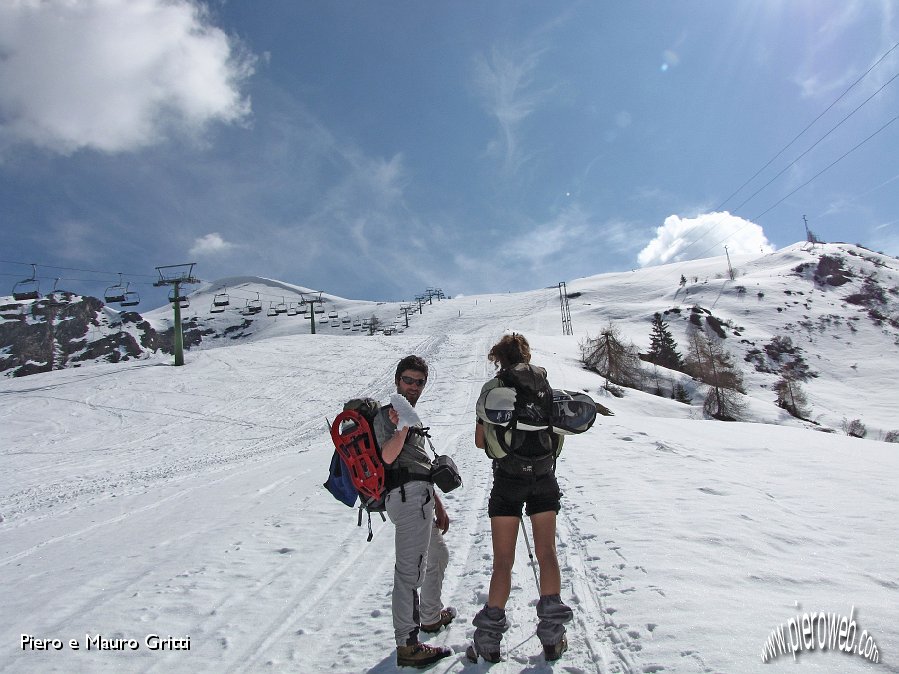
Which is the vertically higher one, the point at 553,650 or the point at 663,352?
the point at 663,352

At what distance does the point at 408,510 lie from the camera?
3287 millimetres

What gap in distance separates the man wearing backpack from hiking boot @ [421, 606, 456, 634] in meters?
0.32

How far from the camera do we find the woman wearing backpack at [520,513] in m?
3.22

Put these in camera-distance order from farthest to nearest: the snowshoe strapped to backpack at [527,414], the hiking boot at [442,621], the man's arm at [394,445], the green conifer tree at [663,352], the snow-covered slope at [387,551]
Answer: the green conifer tree at [663,352] → the hiking boot at [442,621] → the snow-covered slope at [387,551] → the snowshoe strapped to backpack at [527,414] → the man's arm at [394,445]

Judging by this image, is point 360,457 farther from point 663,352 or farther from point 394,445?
point 663,352

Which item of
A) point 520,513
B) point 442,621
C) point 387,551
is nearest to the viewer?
point 520,513

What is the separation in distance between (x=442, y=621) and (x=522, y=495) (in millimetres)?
1449

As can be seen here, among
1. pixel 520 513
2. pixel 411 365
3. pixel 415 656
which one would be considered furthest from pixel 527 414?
pixel 415 656

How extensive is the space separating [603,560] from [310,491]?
592cm

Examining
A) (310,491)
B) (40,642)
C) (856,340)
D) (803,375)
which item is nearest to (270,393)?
(310,491)

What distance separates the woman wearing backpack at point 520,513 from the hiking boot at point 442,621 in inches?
18.6

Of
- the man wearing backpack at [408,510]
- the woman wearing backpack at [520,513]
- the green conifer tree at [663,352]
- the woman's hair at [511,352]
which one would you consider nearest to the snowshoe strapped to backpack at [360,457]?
the man wearing backpack at [408,510]

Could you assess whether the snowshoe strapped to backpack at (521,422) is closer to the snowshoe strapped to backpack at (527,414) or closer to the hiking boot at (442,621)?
the snowshoe strapped to backpack at (527,414)

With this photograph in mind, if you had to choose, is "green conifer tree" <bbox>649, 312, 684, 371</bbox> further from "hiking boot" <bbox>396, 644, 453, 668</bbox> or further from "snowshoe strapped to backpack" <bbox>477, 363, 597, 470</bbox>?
"hiking boot" <bbox>396, 644, 453, 668</bbox>
